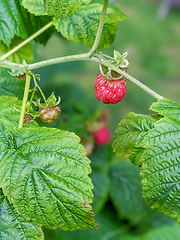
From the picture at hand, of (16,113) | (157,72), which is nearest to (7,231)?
(16,113)

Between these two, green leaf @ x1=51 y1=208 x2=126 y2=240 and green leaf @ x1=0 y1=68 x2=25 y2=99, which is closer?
green leaf @ x1=0 y1=68 x2=25 y2=99

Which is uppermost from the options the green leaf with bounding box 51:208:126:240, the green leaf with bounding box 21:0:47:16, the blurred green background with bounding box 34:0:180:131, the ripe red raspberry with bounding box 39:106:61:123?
the blurred green background with bounding box 34:0:180:131

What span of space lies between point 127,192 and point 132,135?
49.8 inches

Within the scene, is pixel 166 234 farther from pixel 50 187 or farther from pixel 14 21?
pixel 14 21

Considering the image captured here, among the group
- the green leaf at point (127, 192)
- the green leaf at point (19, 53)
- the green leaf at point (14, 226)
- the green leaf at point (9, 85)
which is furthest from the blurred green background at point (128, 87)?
the green leaf at point (14, 226)

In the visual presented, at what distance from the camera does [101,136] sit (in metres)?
1.67

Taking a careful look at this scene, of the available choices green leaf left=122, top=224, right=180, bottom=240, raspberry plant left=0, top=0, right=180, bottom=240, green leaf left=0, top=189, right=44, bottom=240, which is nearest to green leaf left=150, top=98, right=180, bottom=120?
raspberry plant left=0, top=0, right=180, bottom=240

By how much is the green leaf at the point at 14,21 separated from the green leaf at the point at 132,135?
0.38m

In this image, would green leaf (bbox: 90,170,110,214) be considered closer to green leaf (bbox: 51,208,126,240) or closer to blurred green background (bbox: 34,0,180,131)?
green leaf (bbox: 51,208,126,240)

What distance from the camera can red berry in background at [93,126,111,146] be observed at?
1.65m

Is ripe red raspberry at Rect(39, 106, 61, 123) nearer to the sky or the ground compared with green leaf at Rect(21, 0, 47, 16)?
nearer to the ground

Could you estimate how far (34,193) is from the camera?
55cm

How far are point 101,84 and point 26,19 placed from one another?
337 millimetres

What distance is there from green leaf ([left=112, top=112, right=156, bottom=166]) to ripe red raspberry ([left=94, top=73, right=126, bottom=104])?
0.06m
